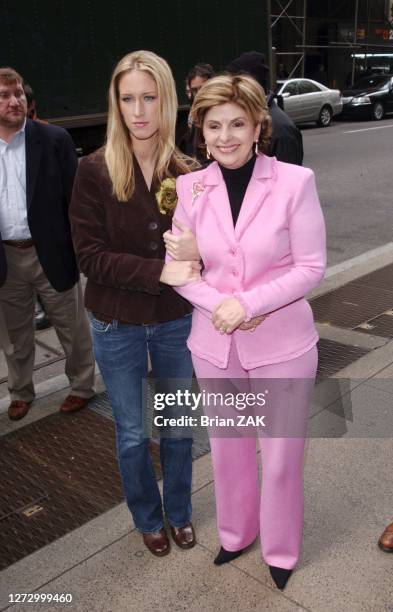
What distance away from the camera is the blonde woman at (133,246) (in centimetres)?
246

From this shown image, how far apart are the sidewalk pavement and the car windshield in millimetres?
22619

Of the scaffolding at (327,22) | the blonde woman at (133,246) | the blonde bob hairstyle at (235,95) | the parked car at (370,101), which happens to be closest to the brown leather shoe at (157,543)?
the blonde woman at (133,246)

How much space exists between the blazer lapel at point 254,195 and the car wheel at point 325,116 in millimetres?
20022

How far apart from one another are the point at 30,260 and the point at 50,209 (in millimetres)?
349

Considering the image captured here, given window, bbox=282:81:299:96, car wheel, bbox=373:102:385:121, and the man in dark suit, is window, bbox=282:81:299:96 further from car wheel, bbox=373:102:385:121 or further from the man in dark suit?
the man in dark suit

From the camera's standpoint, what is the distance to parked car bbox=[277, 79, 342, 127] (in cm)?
1994

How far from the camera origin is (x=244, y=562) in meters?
2.82

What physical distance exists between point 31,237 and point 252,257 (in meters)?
2.04

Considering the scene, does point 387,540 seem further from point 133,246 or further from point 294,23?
point 294,23

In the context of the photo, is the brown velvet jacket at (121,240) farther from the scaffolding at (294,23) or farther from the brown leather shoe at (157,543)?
the scaffolding at (294,23)

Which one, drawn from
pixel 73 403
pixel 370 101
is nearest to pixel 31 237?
pixel 73 403

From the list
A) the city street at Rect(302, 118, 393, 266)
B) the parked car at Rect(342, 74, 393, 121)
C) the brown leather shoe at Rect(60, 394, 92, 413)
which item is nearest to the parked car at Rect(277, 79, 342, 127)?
the city street at Rect(302, 118, 393, 266)

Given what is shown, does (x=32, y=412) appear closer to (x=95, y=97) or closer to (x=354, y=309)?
(x=354, y=309)

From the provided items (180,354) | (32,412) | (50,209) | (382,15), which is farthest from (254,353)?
(382,15)
